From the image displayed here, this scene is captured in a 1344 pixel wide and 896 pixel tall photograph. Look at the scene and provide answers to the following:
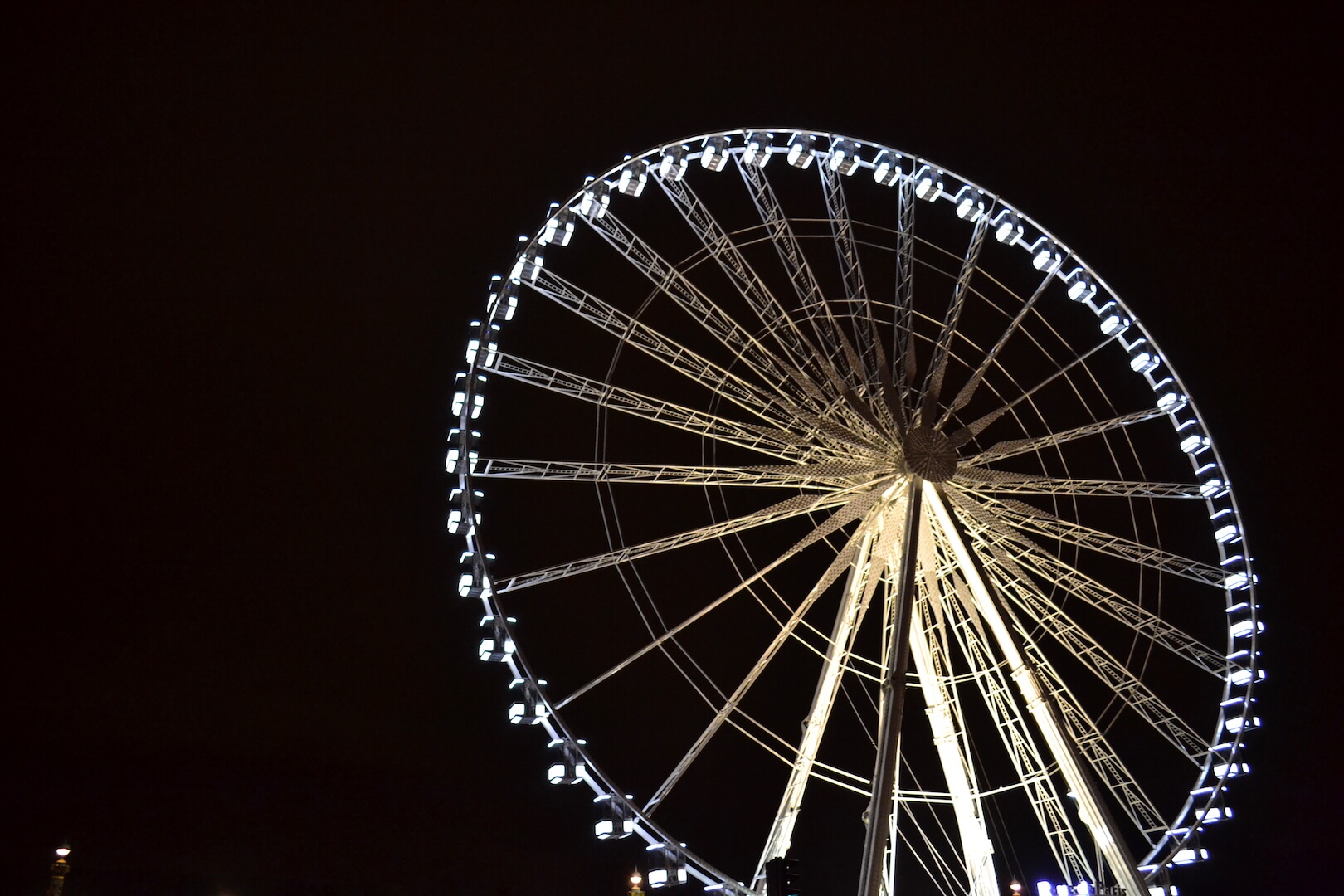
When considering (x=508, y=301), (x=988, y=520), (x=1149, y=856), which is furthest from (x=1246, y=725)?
(x=508, y=301)

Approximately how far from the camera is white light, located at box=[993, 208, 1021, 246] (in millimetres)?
19094

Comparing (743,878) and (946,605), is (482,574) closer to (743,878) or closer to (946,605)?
(946,605)

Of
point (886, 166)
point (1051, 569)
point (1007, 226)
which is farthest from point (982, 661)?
point (886, 166)

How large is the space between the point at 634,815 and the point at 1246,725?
10.9 m

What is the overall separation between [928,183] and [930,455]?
5.91 metres

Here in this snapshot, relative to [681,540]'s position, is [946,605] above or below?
below

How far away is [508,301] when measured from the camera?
1720 centimetres

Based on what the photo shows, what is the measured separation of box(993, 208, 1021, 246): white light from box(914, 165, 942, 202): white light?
1.30 meters

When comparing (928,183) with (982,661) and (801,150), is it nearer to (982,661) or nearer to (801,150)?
(801,150)

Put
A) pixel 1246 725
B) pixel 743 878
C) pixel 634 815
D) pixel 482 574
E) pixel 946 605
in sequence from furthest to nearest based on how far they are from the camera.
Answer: pixel 743 878, pixel 1246 725, pixel 946 605, pixel 482 574, pixel 634 815

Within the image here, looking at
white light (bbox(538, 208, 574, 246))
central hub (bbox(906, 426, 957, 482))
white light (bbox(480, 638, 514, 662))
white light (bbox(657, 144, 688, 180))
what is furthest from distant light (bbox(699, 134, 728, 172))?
white light (bbox(480, 638, 514, 662))

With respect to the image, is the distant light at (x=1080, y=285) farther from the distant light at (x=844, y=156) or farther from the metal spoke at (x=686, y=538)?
the metal spoke at (x=686, y=538)

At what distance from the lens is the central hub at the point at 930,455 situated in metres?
14.9

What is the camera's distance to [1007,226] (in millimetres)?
19109
